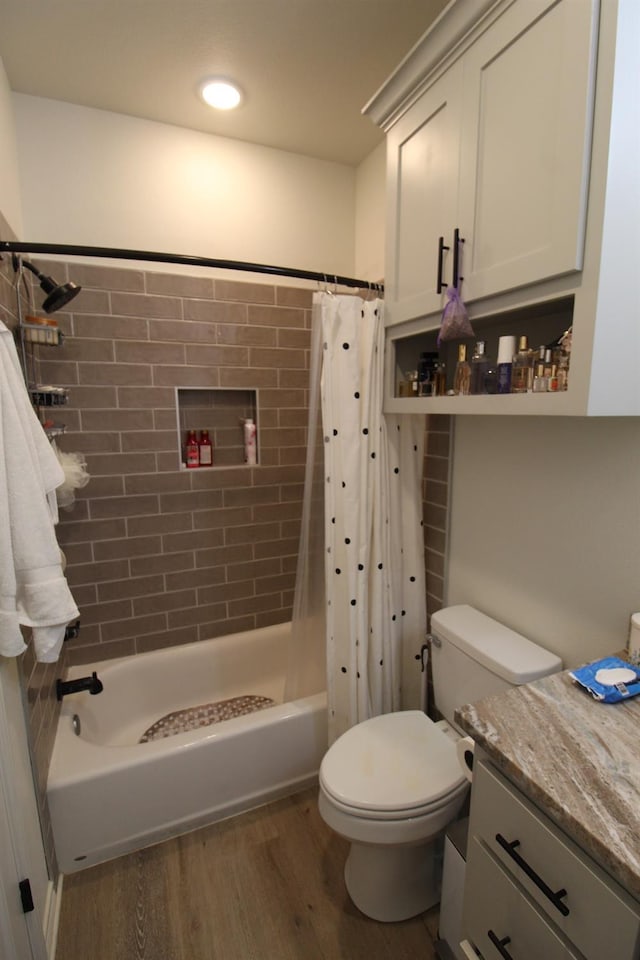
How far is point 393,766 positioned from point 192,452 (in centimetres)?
156

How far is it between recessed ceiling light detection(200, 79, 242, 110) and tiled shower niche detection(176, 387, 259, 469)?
117cm

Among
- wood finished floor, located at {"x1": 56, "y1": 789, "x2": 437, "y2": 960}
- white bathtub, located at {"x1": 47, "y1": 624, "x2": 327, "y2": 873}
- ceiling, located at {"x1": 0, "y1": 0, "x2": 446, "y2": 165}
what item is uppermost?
ceiling, located at {"x1": 0, "y1": 0, "x2": 446, "y2": 165}

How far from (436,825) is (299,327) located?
2.10 metres

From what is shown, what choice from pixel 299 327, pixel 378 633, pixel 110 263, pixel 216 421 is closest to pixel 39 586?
pixel 378 633

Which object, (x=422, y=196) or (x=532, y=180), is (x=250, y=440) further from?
(x=532, y=180)

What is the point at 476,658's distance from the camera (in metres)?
1.35

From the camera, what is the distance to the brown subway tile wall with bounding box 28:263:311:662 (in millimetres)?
1937

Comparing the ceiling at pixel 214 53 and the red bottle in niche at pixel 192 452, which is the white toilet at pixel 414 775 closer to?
the red bottle in niche at pixel 192 452

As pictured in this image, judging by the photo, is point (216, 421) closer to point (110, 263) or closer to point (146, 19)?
point (110, 263)

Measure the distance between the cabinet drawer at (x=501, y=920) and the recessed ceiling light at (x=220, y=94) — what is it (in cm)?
249

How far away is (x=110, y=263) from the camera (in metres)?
1.90

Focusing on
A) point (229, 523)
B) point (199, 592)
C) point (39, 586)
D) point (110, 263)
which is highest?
point (110, 263)

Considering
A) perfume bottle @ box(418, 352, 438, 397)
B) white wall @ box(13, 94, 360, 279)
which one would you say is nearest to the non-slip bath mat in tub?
perfume bottle @ box(418, 352, 438, 397)

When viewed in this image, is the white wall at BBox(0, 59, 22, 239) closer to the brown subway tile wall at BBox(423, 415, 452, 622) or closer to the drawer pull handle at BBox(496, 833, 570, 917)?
the brown subway tile wall at BBox(423, 415, 452, 622)
